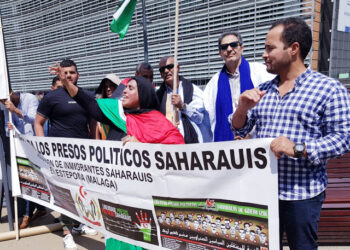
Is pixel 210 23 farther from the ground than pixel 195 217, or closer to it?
farther from the ground

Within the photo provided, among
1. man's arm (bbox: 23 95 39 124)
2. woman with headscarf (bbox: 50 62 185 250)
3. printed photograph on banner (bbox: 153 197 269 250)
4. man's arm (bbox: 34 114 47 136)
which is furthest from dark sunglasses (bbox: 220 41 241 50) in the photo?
man's arm (bbox: 23 95 39 124)

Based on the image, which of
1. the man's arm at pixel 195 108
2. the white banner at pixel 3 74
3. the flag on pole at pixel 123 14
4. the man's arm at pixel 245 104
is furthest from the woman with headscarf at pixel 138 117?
the white banner at pixel 3 74

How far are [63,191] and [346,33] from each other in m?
10.8

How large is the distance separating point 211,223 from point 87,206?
1.27 metres

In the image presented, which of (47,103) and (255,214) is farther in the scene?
(47,103)

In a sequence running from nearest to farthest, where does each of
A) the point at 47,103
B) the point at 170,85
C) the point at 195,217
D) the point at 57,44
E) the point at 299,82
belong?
the point at 299,82 → the point at 195,217 → the point at 47,103 → the point at 170,85 → the point at 57,44

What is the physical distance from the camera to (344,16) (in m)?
9.98

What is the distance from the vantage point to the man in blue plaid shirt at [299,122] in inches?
59.5

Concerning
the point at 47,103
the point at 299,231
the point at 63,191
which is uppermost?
the point at 47,103

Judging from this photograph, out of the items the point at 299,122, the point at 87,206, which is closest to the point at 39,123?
the point at 87,206

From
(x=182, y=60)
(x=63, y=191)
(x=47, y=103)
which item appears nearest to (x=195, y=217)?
(x=63, y=191)

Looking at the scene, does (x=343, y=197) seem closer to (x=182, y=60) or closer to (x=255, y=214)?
(x=255, y=214)

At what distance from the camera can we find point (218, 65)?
12344 mm

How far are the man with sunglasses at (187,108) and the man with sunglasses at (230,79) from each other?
22 cm
